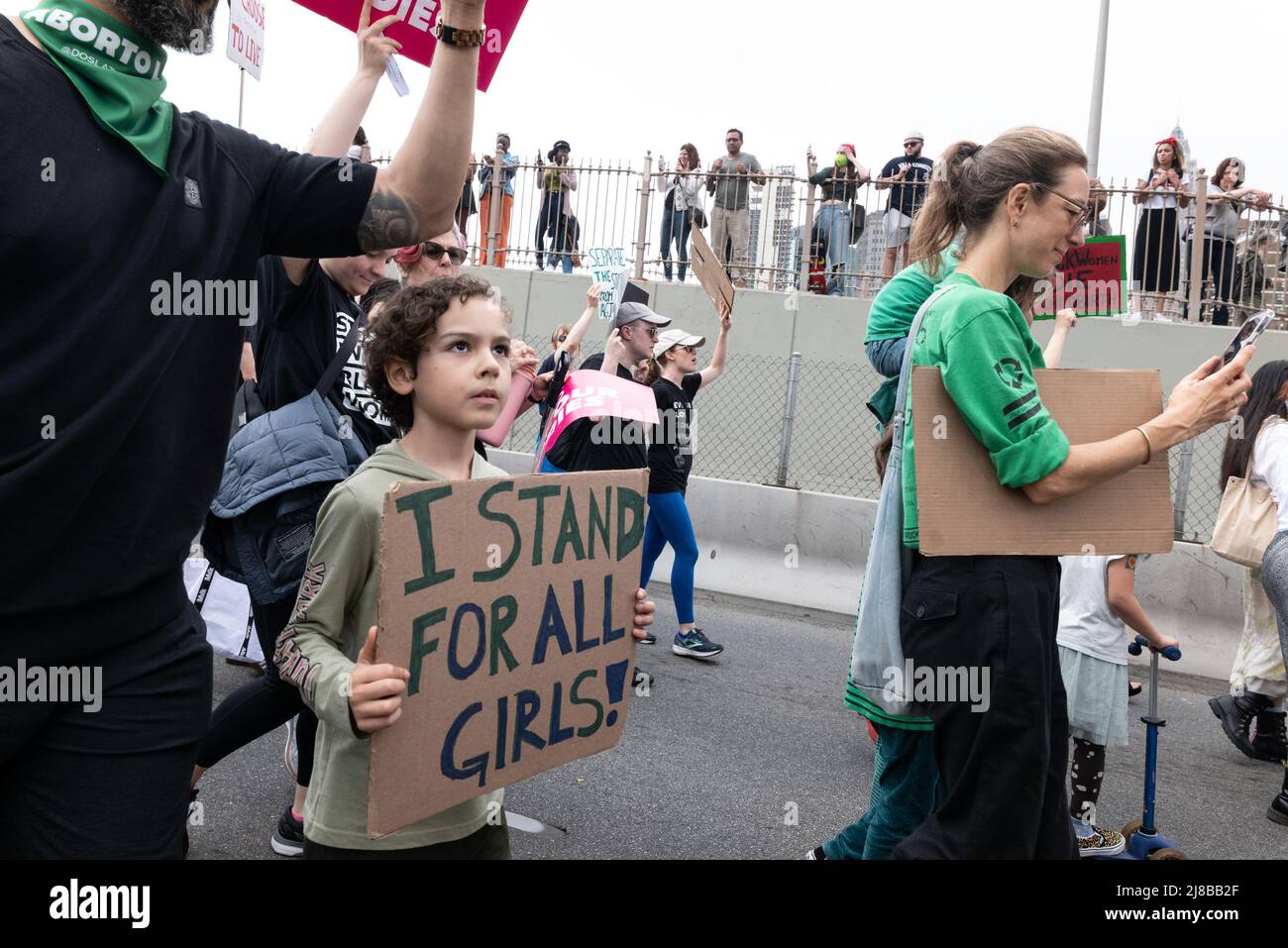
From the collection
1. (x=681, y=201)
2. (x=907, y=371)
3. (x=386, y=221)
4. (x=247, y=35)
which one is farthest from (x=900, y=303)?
(x=681, y=201)

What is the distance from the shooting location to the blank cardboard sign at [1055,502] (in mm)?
2572

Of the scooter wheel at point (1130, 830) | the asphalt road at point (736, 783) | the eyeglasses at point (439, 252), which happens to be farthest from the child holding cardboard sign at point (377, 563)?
the scooter wheel at point (1130, 830)

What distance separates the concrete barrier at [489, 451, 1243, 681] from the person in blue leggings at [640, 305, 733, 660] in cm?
90

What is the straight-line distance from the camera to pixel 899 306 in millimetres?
4242

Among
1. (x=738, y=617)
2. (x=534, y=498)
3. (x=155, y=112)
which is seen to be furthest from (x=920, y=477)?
(x=738, y=617)

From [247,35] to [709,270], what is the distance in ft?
12.5

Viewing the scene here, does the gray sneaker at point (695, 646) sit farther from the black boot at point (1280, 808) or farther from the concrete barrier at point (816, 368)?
the concrete barrier at point (816, 368)

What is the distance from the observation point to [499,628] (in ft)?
7.43

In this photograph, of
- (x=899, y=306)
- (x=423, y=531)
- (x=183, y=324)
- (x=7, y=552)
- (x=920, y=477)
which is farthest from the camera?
(x=899, y=306)

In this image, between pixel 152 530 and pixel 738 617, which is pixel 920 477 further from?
pixel 738 617

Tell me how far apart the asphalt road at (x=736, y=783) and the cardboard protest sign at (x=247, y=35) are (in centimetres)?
425

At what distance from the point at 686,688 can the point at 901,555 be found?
143 inches

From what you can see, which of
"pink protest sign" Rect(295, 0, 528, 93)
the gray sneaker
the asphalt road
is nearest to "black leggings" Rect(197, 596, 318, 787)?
the asphalt road
